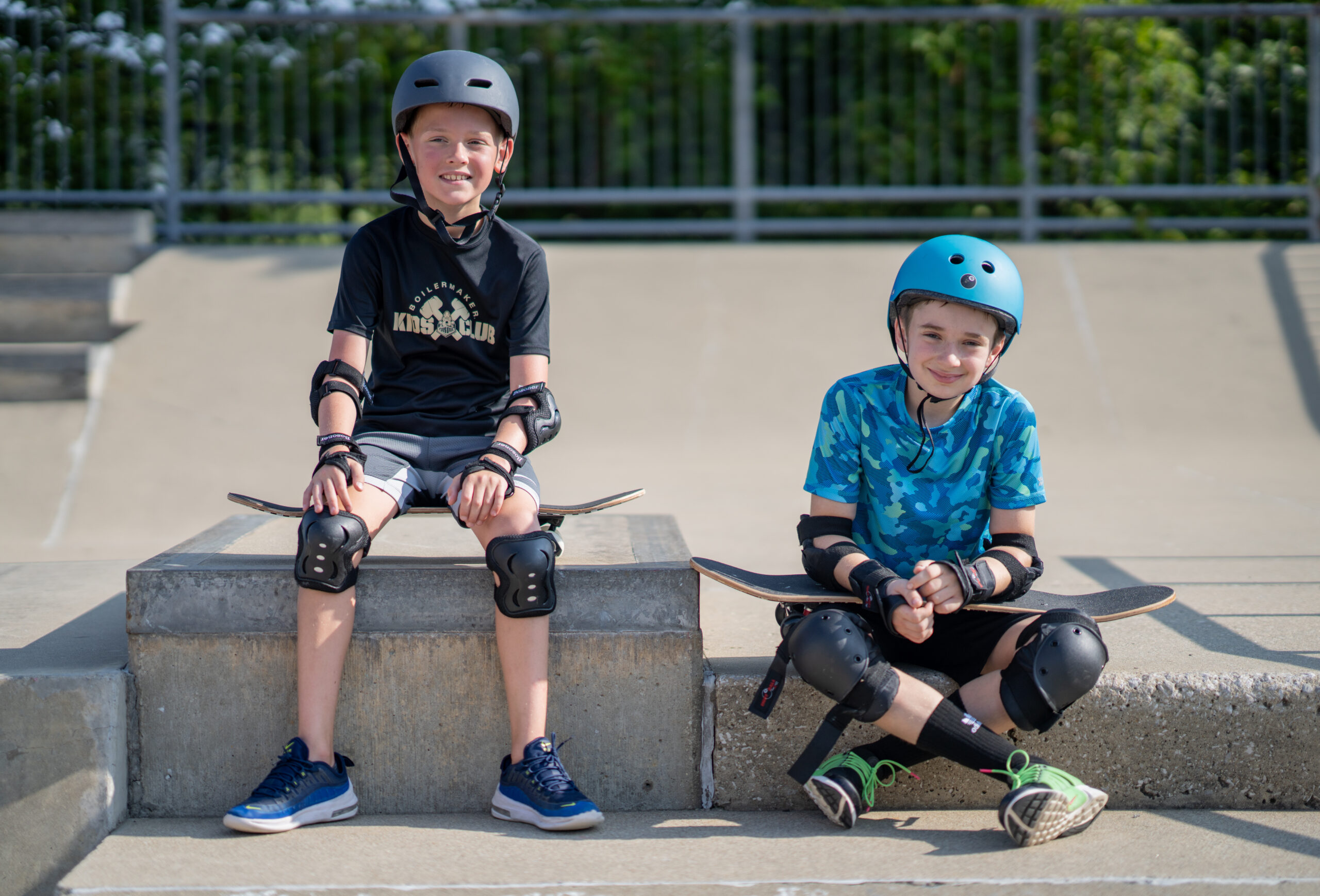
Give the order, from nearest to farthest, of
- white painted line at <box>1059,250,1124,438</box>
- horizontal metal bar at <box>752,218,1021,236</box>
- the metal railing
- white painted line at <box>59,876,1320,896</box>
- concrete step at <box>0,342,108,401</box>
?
1. white painted line at <box>59,876,1320,896</box>
2. concrete step at <box>0,342,108,401</box>
3. white painted line at <box>1059,250,1124,438</box>
4. the metal railing
5. horizontal metal bar at <box>752,218,1021,236</box>

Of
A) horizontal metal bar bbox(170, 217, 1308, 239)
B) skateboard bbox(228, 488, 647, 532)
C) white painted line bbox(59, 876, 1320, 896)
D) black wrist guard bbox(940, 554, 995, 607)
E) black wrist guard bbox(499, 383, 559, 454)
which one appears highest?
horizontal metal bar bbox(170, 217, 1308, 239)

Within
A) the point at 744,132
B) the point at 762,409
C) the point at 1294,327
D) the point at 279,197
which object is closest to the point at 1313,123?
the point at 1294,327

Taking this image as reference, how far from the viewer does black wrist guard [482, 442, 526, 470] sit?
2.39 metres

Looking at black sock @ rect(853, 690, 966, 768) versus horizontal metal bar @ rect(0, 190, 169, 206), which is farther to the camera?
horizontal metal bar @ rect(0, 190, 169, 206)

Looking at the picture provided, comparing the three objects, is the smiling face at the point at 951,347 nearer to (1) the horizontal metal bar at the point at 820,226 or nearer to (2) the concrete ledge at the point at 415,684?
(2) the concrete ledge at the point at 415,684

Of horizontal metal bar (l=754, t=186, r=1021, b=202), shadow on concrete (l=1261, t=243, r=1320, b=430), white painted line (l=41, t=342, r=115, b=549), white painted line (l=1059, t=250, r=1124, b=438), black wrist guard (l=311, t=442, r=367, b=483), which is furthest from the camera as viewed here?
horizontal metal bar (l=754, t=186, r=1021, b=202)

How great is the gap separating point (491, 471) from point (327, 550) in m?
0.37

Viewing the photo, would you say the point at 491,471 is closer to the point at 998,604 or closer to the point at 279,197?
the point at 998,604

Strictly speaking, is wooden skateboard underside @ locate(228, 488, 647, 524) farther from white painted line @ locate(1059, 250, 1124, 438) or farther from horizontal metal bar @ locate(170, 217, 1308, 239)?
horizontal metal bar @ locate(170, 217, 1308, 239)

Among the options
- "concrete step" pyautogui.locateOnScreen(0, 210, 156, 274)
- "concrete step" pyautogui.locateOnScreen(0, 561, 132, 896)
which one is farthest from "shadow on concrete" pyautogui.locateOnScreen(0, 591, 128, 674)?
"concrete step" pyautogui.locateOnScreen(0, 210, 156, 274)

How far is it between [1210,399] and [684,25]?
14.2ft

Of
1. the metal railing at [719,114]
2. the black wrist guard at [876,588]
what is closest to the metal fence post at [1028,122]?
the metal railing at [719,114]

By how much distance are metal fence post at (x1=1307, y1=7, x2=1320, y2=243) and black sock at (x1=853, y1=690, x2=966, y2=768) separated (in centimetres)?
681

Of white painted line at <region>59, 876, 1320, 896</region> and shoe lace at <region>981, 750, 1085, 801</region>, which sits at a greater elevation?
shoe lace at <region>981, 750, 1085, 801</region>
